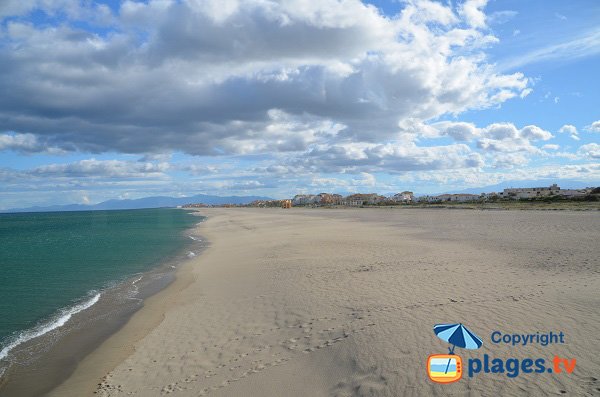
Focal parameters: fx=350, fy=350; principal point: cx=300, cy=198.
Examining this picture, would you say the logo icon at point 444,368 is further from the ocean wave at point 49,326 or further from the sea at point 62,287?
the ocean wave at point 49,326

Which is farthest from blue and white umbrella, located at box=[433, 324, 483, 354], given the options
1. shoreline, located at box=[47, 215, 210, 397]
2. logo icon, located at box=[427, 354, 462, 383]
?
shoreline, located at box=[47, 215, 210, 397]

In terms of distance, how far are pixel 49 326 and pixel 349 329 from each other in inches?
341

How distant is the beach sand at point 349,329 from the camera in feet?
18.1

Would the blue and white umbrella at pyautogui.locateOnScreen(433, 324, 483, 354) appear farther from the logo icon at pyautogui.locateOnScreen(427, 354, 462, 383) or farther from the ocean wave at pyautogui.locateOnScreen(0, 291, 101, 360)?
the ocean wave at pyautogui.locateOnScreen(0, 291, 101, 360)

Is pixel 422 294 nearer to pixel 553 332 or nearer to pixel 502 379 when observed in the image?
pixel 553 332

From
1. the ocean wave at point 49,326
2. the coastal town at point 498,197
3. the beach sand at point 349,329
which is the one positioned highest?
Result: the coastal town at point 498,197

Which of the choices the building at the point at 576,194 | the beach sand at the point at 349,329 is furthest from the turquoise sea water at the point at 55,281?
the building at the point at 576,194

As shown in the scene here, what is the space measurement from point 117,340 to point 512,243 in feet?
62.8

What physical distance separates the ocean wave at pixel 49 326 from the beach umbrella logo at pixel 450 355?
30.5 ft

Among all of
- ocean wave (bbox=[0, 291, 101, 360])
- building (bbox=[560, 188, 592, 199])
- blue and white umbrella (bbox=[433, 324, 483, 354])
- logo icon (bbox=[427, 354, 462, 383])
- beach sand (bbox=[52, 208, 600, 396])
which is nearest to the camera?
logo icon (bbox=[427, 354, 462, 383])

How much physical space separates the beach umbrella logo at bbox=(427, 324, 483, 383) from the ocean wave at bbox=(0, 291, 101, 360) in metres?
9.29

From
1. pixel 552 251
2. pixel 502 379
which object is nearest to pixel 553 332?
pixel 502 379

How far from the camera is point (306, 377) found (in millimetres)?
5797

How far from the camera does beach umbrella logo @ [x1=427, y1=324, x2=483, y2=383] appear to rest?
5.39 meters
